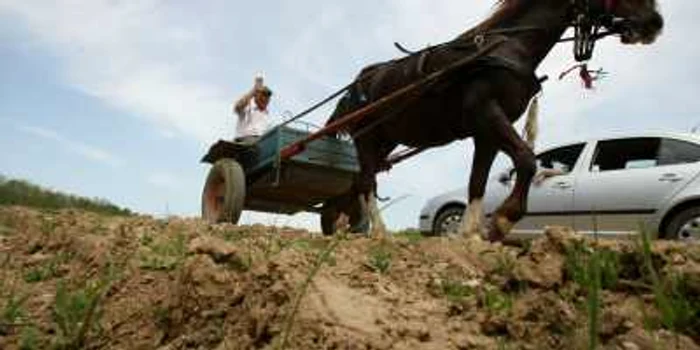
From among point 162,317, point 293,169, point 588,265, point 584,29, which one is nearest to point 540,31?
point 584,29

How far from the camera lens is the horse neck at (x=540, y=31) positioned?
8289 millimetres

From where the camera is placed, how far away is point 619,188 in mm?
9883

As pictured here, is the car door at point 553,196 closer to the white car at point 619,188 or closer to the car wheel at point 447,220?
the white car at point 619,188

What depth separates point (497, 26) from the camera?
28.0 feet

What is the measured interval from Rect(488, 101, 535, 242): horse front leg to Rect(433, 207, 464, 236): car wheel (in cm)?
382

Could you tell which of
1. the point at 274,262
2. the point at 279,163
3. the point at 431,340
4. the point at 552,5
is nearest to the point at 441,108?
the point at 552,5

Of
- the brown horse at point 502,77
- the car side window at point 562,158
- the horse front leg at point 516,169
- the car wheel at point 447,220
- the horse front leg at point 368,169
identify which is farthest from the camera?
the car wheel at point 447,220

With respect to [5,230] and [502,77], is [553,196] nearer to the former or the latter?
[502,77]

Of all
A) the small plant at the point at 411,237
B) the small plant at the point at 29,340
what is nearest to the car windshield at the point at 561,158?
the small plant at the point at 411,237

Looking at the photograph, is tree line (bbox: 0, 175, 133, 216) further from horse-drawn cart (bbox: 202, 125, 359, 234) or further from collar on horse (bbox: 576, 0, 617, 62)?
collar on horse (bbox: 576, 0, 617, 62)

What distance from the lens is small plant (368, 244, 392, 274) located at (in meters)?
4.61

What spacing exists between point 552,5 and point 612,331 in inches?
215

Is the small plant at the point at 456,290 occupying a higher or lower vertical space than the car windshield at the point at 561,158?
Result: lower

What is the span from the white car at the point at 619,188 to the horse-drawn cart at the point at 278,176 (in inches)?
71.8
